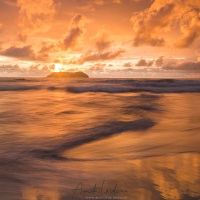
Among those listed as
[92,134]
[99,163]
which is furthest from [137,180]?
[92,134]

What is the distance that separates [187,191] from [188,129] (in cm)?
489

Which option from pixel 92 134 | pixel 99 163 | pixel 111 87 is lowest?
pixel 111 87

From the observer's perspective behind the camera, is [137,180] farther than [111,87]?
No

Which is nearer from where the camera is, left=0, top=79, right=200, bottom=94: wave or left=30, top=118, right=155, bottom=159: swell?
left=30, top=118, right=155, bottom=159: swell

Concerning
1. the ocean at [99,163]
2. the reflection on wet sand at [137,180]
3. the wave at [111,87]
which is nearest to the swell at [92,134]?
the ocean at [99,163]

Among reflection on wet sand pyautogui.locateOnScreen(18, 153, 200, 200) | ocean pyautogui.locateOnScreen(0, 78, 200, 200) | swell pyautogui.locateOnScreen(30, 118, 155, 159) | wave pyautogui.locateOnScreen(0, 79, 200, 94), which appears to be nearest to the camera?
Answer: reflection on wet sand pyautogui.locateOnScreen(18, 153, 200, 200)

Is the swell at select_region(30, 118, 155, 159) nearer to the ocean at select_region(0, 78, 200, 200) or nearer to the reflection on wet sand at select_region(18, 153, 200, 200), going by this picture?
the ocean at select_region(0, 78, 200, 200)

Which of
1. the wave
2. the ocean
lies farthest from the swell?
the wave

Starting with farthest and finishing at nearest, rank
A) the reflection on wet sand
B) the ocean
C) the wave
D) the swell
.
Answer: the wave, the swell, the ocean, the reflection on wet sand

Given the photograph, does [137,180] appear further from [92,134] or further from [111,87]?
[111,87]

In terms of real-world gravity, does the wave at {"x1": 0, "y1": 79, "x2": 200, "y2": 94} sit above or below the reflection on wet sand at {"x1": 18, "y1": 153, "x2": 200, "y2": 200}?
below

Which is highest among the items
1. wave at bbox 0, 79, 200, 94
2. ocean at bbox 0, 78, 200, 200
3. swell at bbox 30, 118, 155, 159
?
ocean at bbox 0, 78, 200, 200

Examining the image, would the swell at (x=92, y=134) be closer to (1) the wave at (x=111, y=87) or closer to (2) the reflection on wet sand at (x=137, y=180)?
(2) the reflection on wet sand at (x=137, y=180)

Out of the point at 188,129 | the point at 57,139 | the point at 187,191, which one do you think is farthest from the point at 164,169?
the point at 188,129
